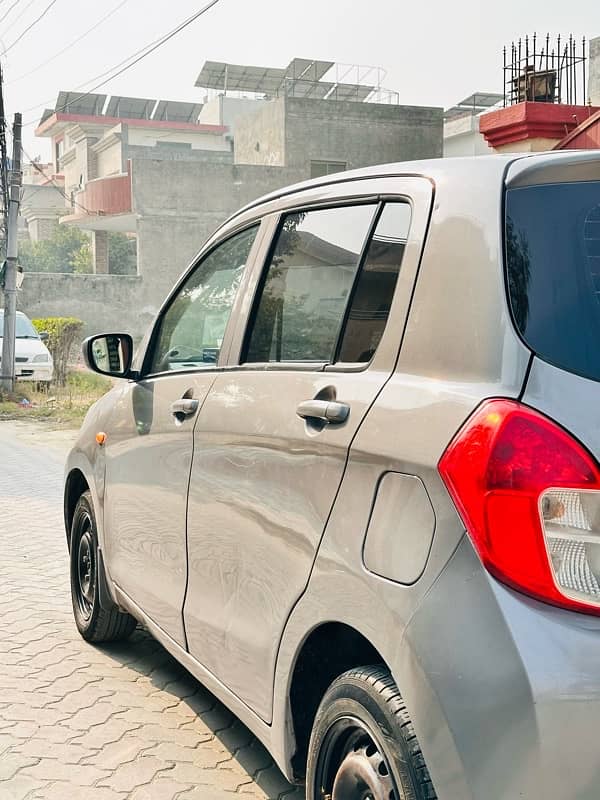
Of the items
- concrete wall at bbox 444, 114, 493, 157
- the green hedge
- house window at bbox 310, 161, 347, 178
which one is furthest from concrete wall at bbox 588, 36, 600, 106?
concrete wall at bbox 444, 114, 493, 157

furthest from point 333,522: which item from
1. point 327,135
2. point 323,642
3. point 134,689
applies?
point 327,135

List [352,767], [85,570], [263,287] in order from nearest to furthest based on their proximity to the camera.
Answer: [352,767]
[263,287]
[85,570]

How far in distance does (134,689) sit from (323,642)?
2.04m

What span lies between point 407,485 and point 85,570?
3.13 metres

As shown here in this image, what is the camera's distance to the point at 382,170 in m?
2.90

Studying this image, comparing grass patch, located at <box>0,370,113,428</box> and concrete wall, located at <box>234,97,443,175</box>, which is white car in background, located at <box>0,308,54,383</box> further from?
concrete wall, located at <box>234,97,443,175</box>

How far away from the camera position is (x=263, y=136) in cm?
3562

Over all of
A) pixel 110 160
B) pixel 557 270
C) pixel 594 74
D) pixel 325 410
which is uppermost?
pixel 110 160

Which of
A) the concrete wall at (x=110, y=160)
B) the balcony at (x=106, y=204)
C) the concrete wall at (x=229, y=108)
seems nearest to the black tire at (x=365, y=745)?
the balcony at (x=106, y=204)

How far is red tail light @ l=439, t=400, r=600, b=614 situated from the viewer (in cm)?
199

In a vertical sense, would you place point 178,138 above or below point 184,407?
above

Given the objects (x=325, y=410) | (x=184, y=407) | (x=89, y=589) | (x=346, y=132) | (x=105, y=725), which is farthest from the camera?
(x=346, y=132)

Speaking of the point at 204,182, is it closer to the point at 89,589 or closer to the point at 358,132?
the point at 358,132

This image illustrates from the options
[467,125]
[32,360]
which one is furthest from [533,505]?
[467,125]
